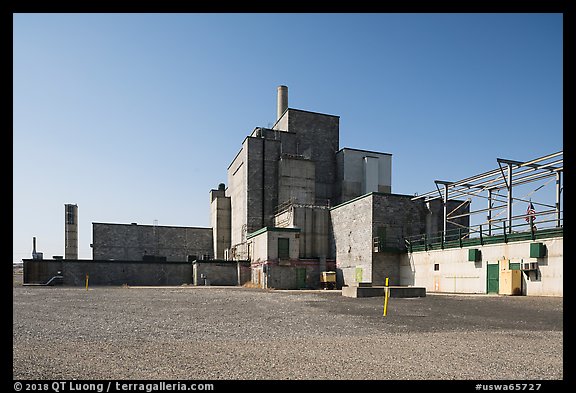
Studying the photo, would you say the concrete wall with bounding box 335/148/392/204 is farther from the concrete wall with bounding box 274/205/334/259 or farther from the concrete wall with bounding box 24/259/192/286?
the concrete wall with bounding box 24/259/192/286

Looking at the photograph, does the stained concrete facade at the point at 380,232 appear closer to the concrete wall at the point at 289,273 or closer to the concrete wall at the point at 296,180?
the concrete wall at the point at 289,273

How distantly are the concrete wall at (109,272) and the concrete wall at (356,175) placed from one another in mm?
21170

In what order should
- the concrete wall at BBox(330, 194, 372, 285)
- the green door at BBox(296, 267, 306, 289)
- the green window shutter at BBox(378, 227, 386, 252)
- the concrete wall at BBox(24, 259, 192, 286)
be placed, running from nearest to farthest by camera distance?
the green window shutter at BBox(378, 227, 386, 252) → the concrete wall at BBox(330, 194, 372, 285) → the green door at BBox(296, 267, 306, 289) → the concrete wall at BBox(24, 259, 192, 286)

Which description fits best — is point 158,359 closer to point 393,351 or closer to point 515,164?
point 393,351

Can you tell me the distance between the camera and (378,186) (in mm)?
50562

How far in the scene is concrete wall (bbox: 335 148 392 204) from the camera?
49.8 meters

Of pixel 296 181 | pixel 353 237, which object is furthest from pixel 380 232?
pixel 296 181

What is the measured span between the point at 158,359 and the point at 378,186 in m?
46.7

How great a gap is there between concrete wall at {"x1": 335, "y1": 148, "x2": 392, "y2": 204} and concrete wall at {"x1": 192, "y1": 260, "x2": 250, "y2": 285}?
54.8 ft

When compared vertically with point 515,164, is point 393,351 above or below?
below

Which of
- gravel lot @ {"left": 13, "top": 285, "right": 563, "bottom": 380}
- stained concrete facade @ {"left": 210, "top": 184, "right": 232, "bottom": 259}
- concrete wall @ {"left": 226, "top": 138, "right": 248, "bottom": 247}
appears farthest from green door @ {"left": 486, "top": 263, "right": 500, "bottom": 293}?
stained concrete facade @ {"left": 210, "top": 184, "right": 232, "bottom": 259}

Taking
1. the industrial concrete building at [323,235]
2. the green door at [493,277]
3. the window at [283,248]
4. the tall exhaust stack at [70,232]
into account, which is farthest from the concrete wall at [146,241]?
the green door at [493,277]
